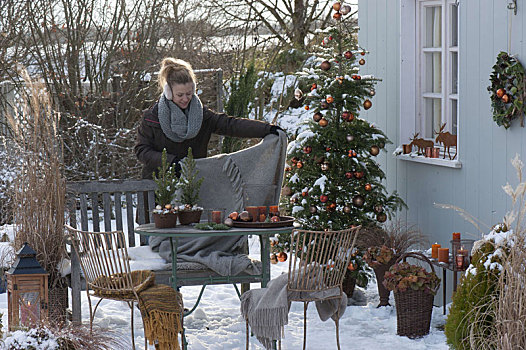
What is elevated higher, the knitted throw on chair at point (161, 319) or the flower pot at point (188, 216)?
the flower pot at point (188, 216)

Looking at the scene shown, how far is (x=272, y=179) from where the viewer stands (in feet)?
16.8

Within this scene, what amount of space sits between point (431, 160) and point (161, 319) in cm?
266

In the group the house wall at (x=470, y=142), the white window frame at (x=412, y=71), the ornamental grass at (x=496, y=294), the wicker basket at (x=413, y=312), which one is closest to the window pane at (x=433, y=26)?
the white window frame at (x=412, y=71)

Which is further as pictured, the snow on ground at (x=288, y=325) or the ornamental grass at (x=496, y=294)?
the snow on ground at (x=288, y=325)

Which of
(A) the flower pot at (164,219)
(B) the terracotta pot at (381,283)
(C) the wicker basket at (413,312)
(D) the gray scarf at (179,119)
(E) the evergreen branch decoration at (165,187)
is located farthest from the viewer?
(B) the terracotta pot at (381,283)

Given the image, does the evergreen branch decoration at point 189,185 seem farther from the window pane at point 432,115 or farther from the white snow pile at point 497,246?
the window pane at point 432,115

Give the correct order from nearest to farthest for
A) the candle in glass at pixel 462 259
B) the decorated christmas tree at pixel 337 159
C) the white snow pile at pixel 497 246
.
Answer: the white snow pile at pixel 497 246
the candle in glass at pixel 462 259
the decorated christmas tree at pixel 337 159

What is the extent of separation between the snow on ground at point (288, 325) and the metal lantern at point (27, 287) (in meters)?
0.48

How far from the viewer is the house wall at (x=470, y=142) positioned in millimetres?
5199

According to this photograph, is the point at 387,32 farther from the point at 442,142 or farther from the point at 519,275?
the point at 519,275

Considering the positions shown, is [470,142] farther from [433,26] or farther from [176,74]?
[176,74]

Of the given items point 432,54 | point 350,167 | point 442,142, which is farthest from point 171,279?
point 432,54

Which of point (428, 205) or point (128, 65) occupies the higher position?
point (128, 65)

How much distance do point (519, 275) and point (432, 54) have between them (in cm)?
339
